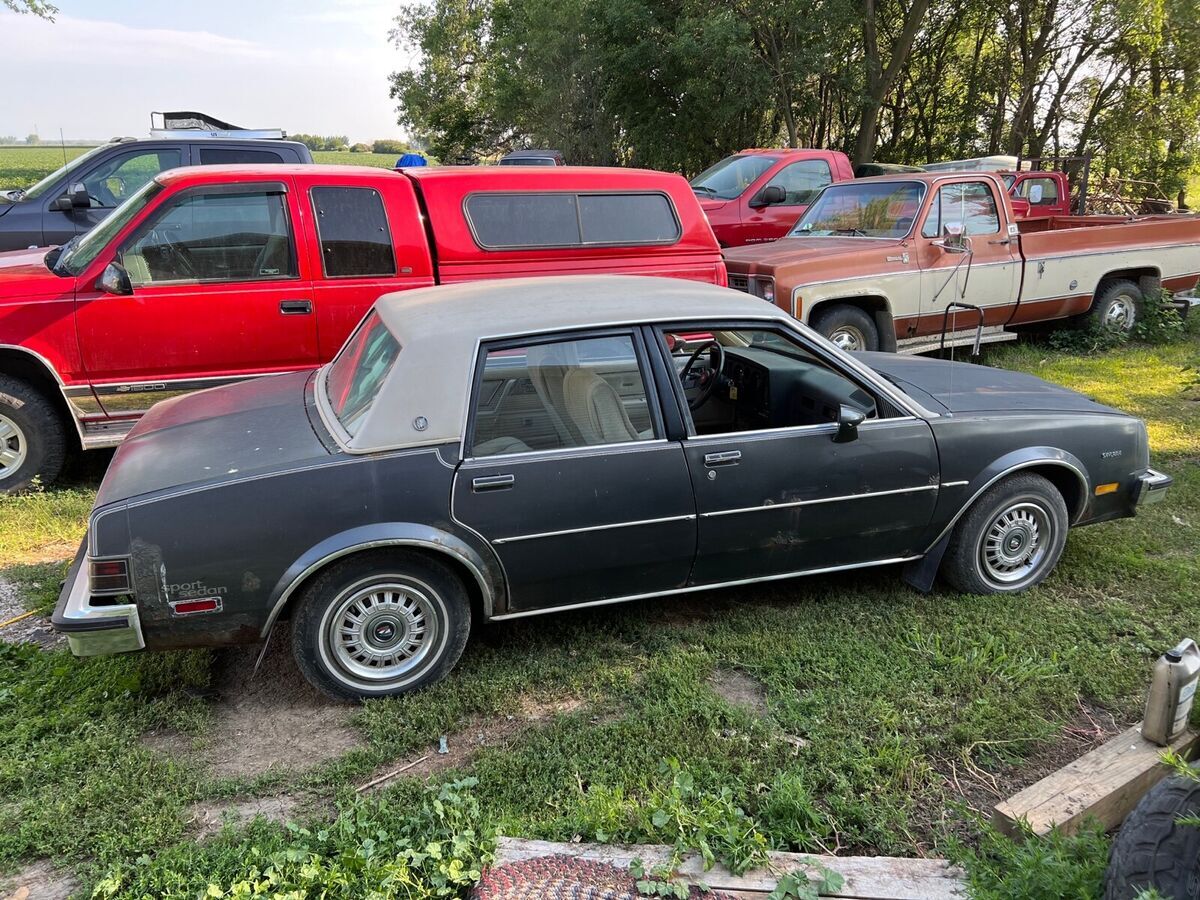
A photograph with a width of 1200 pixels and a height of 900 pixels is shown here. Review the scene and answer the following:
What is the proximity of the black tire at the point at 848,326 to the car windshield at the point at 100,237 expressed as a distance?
517 cm

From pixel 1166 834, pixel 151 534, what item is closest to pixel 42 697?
Answer: pixel 151 534

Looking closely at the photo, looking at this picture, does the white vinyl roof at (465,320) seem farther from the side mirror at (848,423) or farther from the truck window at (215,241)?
the truck window at (215,241)

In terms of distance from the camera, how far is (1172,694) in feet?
9.36

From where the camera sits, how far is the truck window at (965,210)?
322 inches

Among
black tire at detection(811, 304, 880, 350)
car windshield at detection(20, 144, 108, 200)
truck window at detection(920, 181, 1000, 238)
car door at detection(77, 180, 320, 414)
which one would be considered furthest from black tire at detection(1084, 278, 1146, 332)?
car windshield at detection(20, 144, 108, 200)

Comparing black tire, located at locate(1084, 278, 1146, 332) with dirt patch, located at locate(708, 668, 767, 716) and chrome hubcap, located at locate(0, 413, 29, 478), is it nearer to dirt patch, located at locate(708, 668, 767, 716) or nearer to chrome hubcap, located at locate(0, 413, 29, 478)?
dirt patch, located at locate(708, 668, 767, 716)

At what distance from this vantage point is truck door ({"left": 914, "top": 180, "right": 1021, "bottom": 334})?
26.5 feet

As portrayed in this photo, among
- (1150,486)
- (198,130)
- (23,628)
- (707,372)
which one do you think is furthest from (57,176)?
(1150,486)

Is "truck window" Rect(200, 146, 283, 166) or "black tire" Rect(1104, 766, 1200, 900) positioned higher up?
"truck window" Rect(200, 146, 283, 166)

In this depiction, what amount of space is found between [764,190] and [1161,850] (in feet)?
30.9

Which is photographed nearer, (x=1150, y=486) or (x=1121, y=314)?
(x=1150, y=486)

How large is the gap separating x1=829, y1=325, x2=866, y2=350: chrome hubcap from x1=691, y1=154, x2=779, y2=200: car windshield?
373cm

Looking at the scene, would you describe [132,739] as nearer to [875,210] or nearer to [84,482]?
[84,482]

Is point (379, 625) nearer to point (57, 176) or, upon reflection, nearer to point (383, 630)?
point (383, 630)
